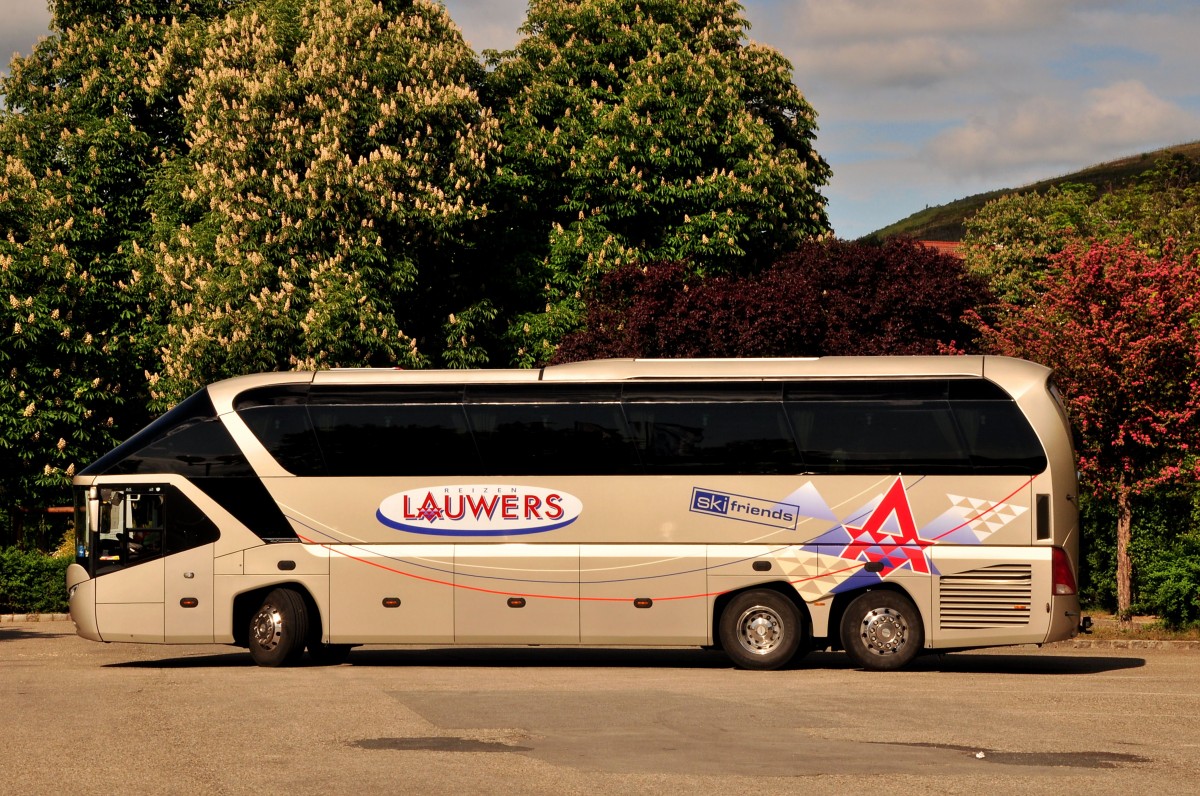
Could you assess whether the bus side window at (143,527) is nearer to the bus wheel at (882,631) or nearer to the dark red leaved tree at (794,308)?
the bus wheel at (882,631)

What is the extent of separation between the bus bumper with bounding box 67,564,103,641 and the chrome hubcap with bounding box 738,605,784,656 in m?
8.33

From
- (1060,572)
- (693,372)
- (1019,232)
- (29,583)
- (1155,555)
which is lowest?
(29,583)

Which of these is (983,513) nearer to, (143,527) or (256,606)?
(256,606)

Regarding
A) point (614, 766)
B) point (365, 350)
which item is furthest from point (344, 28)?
point (614, 766)

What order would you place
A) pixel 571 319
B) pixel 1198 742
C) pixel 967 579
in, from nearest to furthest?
pixel 1198 742
pixel 967 579
pixel 571 319

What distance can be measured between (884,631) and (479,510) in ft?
17.2

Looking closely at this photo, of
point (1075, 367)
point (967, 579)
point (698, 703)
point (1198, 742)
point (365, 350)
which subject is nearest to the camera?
point (1198, 742)

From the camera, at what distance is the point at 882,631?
18984mm

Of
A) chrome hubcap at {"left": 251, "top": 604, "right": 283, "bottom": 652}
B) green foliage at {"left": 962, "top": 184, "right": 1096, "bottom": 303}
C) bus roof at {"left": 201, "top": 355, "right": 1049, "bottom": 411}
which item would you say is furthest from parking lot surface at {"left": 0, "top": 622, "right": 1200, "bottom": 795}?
green foliage at {"left": 962, "top": 184, "right": 1096, "bottom": 303}

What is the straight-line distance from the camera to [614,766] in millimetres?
11117

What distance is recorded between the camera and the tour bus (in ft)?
61.4

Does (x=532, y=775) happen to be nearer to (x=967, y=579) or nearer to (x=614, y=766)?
(x=614, y=766)

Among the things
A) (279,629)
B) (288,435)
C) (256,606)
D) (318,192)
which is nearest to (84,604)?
(256,606)

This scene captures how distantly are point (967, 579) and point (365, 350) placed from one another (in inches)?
672
